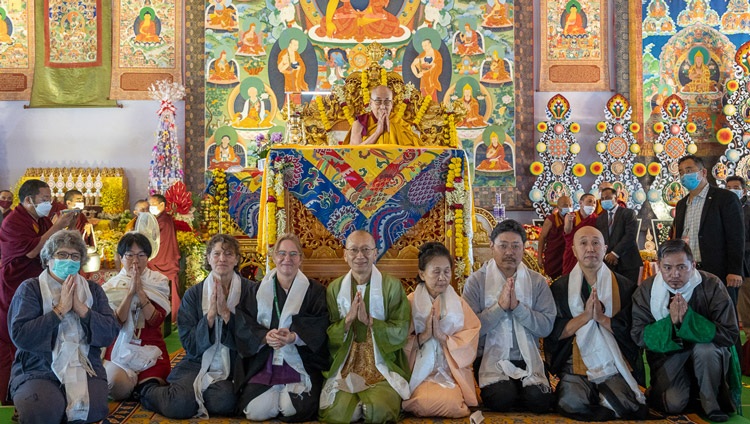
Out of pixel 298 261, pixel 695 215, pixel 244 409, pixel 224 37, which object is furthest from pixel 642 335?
pixel 224 37

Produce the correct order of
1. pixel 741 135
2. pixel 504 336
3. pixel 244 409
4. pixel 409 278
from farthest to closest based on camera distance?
pixel 741 135 → pixel 409 278 → pixel 504 336 → pixel 244 409

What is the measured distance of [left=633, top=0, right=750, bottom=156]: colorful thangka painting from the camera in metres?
11.8

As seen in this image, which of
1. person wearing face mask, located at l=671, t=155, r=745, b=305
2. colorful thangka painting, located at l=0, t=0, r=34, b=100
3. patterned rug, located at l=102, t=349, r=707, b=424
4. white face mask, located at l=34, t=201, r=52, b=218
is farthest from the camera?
colorful thangka painting, located at l=0, t=0, r=34, b=100

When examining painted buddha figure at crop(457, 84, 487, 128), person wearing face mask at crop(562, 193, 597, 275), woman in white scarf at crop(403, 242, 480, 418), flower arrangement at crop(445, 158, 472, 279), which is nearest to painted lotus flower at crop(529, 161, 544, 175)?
painted buddha figure at crop(457, 84, 487, 128)

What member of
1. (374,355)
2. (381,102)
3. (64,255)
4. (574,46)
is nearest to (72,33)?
(381,102)

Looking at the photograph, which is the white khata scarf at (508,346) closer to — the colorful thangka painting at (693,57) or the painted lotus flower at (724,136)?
the colorful thangka painting at (693,57)

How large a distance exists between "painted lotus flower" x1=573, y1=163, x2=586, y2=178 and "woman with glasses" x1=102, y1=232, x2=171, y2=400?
8.19 meters

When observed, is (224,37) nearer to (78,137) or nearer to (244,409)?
(78,137)

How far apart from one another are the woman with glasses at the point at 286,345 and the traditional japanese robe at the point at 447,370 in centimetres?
58

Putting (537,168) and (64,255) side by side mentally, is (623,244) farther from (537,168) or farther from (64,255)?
(64,255)

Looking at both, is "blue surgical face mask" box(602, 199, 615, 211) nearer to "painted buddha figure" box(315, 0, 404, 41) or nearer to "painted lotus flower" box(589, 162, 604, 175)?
"painted lotus flower" box(589, 162, 604, 175)

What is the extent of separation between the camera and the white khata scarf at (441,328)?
432 cm

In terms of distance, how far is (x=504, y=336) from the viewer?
448 cm

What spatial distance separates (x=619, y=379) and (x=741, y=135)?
857 cm
